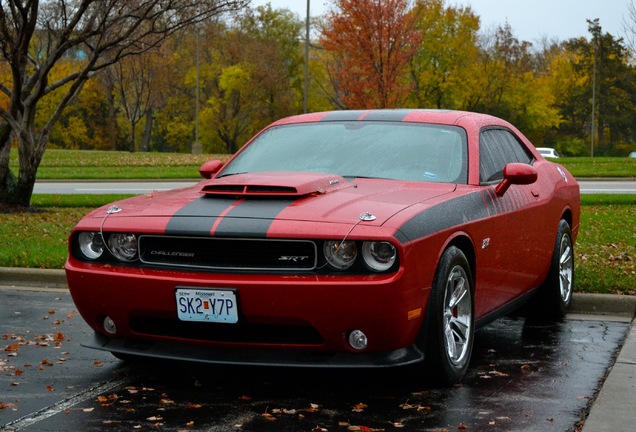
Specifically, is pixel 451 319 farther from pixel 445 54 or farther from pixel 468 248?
pixel 445 54

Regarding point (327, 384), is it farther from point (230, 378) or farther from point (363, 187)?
point (363, 187)

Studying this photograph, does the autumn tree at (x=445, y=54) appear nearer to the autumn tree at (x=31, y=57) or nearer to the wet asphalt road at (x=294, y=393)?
the autumn tree at (x=31, y=57)

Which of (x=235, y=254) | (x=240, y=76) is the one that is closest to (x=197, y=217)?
(x=235, y=254)

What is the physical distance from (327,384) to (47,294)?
13.6 ft

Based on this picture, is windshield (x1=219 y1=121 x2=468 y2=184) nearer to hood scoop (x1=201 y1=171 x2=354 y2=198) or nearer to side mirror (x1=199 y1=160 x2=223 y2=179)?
side mirror (x1=199 y1=160 x2=223 y2=179)

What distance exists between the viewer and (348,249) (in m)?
4.78

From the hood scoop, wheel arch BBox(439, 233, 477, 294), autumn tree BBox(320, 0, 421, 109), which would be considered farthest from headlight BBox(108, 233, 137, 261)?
autumn tree BBox(320, 0, 421, 109)

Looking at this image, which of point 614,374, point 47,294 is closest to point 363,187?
point 614,374

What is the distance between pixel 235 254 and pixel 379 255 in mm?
713

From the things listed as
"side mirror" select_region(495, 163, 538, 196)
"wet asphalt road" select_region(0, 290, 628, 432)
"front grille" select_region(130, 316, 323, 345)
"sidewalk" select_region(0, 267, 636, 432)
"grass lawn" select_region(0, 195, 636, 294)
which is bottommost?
"wet asphalt road" select_region(0, 290, 628, 432)

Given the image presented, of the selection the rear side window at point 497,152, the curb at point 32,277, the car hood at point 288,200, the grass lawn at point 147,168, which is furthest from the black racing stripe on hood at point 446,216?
the grass lawn at point 147,168

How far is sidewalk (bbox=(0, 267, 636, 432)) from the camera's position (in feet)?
15.0

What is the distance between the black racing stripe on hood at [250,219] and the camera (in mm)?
4781

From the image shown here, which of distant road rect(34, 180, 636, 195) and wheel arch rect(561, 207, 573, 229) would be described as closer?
wheel arch rect(561, 207, 573, 229)
